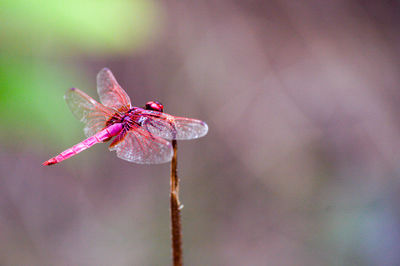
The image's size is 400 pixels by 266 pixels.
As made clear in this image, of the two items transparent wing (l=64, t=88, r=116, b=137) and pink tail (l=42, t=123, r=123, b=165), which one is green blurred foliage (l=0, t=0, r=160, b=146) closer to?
transparent wing (l=64, t=88, r=116, b=137)

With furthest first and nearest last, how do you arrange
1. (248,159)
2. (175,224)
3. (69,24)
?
(248,159)
(69,24)
(175,224)

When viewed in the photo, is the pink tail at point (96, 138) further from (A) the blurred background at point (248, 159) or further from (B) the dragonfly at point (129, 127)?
(A) the blurred background at point (248, 159)

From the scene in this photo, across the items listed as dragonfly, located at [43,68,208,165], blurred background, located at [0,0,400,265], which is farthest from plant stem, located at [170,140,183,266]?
blurred background, located at [0,0,400,265]

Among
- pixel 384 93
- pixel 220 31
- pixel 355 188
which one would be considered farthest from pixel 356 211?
pixel 220 31

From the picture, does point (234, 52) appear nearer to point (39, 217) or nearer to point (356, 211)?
point (356, 211)

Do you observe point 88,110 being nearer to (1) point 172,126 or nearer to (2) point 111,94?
(2) point 111,94

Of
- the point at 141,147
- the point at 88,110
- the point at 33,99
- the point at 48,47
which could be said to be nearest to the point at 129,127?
the point at 141,147
